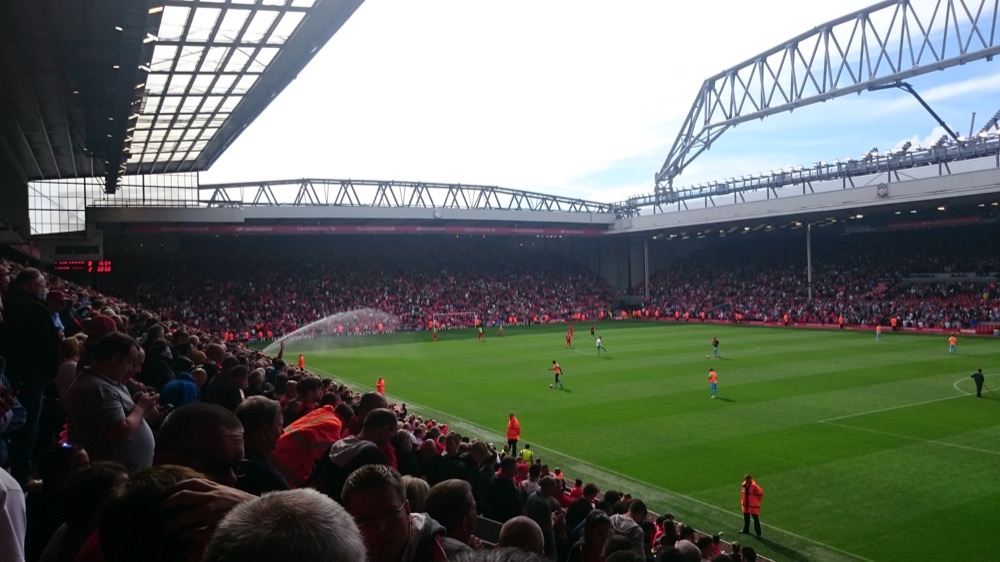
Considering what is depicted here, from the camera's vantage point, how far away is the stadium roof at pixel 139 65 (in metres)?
17.3

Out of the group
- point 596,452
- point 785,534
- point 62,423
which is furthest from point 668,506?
point 62,423

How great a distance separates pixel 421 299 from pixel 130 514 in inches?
2509

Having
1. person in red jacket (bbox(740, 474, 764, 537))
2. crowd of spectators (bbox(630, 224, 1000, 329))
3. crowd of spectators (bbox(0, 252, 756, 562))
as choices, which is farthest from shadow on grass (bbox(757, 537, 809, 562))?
crowd of spectators (bbox(630, 224, 1000, 329))

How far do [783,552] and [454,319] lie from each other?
2027 inches

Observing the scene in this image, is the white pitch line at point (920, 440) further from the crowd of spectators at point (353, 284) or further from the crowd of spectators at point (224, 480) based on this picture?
the crowd of spectators at point (353, 284)

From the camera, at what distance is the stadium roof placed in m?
17.3

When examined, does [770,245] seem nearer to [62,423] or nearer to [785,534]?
[785,534]

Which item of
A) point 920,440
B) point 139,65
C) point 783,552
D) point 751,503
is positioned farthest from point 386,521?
point 920,440

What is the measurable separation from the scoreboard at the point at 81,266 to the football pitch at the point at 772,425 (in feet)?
73.9

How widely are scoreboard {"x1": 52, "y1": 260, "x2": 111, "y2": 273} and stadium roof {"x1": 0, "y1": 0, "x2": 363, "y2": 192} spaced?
16656 mm

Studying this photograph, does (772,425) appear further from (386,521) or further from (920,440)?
(386,521)

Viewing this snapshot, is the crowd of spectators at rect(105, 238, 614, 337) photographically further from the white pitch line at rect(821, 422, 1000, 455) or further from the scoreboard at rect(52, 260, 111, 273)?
the white pitch line at rect(821, 422, 1000, 455)

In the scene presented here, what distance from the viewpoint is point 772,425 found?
2134cm

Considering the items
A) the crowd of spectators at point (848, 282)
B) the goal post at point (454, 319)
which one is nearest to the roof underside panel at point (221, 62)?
the goal post at point (454, 319)
